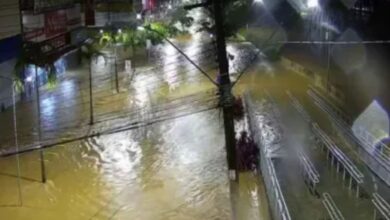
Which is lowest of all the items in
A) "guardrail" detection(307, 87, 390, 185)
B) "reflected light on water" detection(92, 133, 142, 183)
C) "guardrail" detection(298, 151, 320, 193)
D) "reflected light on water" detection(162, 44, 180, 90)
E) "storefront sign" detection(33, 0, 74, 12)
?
"reflected light on water" detection(92, 133, 142, 183)

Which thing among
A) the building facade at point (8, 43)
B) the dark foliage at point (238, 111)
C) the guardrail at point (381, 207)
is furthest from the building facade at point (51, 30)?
the guardrail at point (381, 207)

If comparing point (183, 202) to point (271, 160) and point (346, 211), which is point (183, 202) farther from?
point (346, 211)

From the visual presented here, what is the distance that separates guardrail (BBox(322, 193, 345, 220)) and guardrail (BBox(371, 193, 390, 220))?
2.57ft

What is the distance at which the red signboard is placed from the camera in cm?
3151

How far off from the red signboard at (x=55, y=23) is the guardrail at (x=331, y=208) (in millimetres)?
22030

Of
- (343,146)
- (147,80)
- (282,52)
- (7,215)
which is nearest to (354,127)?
(343,146)

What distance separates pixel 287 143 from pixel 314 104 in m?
6.60

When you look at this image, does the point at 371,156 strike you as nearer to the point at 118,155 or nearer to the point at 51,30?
the point at 118,155

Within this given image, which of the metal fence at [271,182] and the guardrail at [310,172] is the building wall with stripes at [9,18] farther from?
the guardrail at [310,172]

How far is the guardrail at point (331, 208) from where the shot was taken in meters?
12.2

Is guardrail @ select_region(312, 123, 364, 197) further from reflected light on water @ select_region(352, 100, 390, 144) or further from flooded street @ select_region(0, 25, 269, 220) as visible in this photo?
flooded street @ select_region(0, 25, 269, 220)

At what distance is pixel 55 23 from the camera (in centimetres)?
3284

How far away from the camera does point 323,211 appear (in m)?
12.8

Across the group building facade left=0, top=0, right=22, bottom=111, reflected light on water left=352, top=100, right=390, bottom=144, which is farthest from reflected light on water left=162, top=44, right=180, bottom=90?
reflected light on water left=352, top=100, right=390, bottom=144
